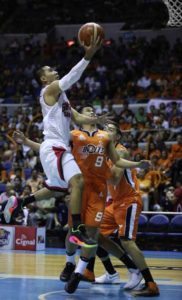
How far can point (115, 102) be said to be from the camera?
70.0 feet

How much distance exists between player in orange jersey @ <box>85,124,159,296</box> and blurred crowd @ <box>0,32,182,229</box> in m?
6.10

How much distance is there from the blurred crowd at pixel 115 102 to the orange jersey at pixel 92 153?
670 cm

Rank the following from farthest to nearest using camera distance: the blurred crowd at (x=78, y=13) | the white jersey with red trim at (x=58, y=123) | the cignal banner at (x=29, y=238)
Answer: the blurred crowd at (x=78, y=13) < the cignal banner at (x=29, y=238) < the white jersey with red trim at (x=58, y=123)

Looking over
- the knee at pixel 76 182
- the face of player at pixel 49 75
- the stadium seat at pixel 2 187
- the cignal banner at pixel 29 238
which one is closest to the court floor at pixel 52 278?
the cignal banner at pixel 29 238

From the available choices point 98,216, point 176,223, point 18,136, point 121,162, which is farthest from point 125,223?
point 176,223

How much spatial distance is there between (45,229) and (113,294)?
22.3 ft

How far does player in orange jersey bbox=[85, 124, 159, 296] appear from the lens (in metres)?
8.26

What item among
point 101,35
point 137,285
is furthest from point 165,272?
point 101,35

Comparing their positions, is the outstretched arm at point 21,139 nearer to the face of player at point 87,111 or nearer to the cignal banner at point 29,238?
the face of player at point 87,111

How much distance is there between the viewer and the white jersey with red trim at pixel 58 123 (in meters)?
8.12

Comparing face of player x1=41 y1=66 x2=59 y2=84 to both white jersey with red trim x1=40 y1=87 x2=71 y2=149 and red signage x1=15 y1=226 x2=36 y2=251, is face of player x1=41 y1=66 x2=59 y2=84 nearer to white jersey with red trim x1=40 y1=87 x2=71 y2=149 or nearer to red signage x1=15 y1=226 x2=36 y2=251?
white jersey with red trim x1=40 y1=87 x2=71 y2=149

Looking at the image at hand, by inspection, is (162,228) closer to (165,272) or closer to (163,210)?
(163,210)

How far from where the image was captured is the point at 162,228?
14.7 meters

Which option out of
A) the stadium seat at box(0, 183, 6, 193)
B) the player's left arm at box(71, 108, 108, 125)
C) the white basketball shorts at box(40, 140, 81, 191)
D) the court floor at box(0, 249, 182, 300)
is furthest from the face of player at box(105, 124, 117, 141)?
the stadium seat at box(0, 183, 6, 193)
